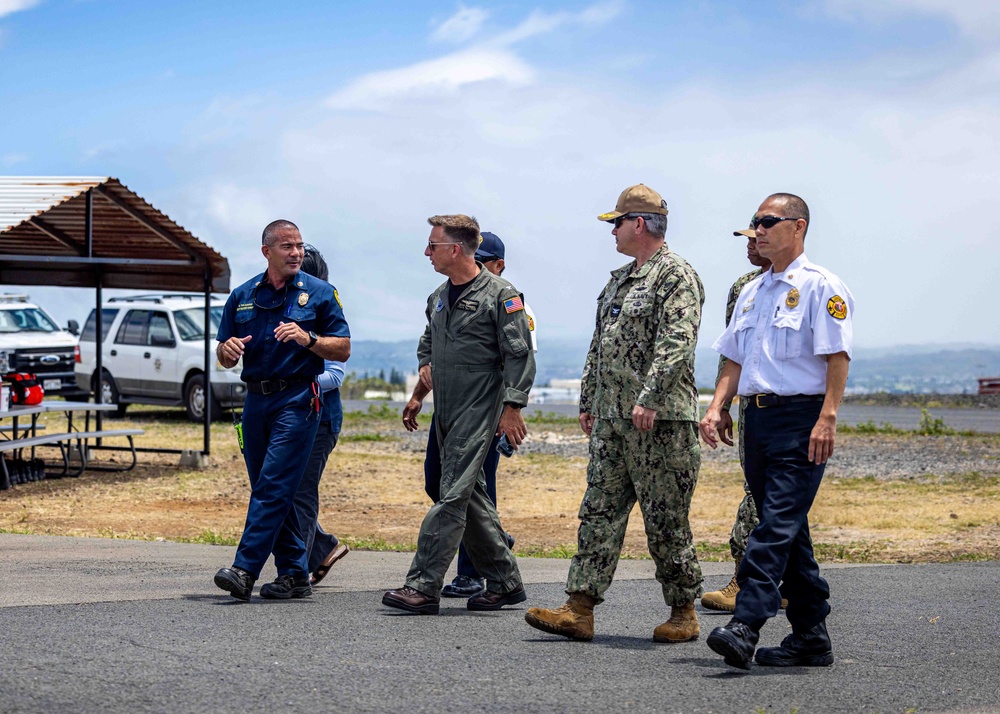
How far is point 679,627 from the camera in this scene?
5.56m

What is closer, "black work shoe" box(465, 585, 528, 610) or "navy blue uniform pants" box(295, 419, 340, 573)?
"black work shoe" box(465, 585, 528, 610)

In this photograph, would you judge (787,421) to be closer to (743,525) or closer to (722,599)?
(743,525)

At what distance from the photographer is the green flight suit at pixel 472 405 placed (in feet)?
20.1

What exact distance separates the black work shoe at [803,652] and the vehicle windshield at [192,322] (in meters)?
18.1

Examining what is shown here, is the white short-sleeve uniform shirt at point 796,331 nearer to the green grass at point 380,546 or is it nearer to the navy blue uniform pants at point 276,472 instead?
the navy blue uniform pants at point 276,472

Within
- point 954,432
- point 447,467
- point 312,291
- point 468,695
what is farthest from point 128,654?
point 954,432

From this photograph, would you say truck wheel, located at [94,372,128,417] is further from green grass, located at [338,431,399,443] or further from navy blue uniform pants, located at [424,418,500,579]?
navy blue uniform pants, located at [424,418,500,579]

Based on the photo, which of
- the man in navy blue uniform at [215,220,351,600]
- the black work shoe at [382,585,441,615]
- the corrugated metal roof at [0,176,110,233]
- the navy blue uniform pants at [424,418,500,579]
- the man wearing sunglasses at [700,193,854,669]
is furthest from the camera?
the corrugated metal roof at [0,176,110,233]

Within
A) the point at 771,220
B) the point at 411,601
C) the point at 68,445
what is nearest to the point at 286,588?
the point at 411,601

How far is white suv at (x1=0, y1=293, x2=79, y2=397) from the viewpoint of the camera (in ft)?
71.9

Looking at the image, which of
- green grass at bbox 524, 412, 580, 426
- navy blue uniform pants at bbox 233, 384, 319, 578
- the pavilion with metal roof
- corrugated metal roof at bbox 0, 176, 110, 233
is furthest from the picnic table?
green grass at bbox 524, 412, 580, 426

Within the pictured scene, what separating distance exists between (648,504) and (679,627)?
60cm

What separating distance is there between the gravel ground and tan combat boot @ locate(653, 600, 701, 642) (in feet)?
32.7

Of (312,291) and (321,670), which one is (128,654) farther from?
(312,291)
